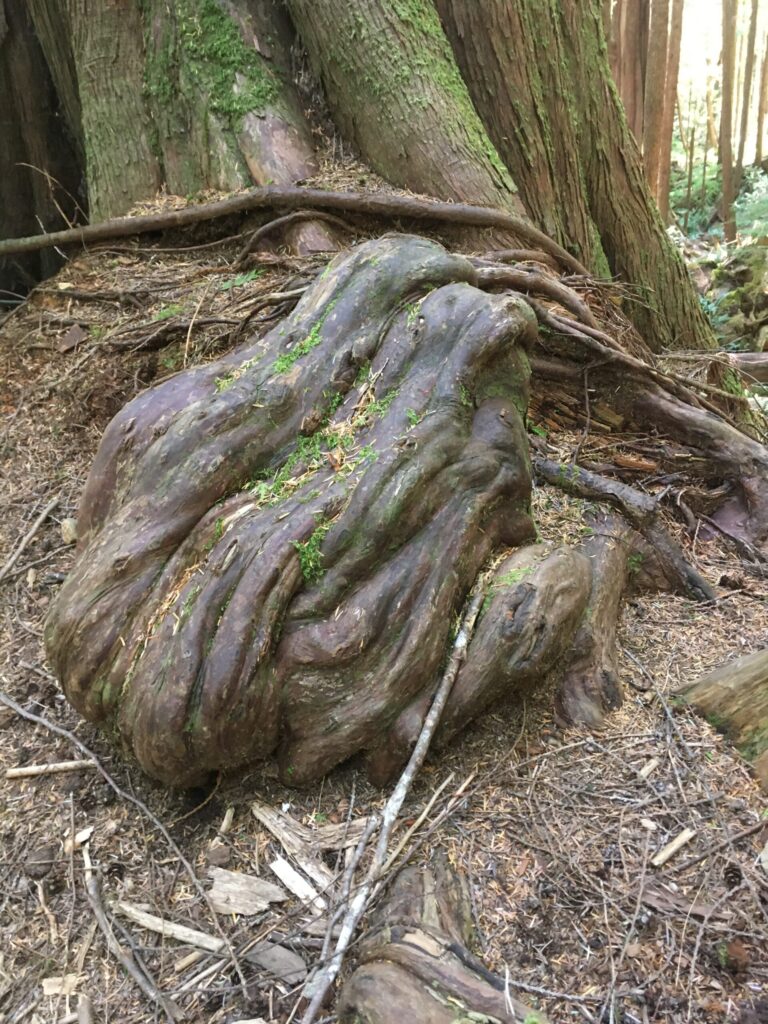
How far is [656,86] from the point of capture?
1130cm

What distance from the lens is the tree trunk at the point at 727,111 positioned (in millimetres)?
14453

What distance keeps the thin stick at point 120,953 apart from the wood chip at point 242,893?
0.28 metres

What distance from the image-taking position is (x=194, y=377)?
3246 millimetres

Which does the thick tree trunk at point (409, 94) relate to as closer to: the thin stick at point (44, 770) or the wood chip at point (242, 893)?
the thin stick at point (44, 770)

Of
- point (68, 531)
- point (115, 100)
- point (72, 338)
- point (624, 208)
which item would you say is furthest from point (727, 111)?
point (68, 531)

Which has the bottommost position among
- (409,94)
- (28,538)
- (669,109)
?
(28,538)

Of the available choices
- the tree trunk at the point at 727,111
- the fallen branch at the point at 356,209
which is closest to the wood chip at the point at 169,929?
the fallen branch at the point at 356,209

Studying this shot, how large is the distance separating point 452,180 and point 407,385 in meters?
2.49

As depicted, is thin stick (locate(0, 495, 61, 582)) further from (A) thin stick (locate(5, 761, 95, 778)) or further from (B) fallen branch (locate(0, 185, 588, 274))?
(B) fallen branch (locate(0, 185, 588, 274))

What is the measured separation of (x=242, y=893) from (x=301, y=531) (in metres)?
1.25

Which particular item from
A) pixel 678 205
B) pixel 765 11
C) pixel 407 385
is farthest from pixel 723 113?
pixel 407 385

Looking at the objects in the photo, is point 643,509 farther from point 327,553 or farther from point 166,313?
point 166,313

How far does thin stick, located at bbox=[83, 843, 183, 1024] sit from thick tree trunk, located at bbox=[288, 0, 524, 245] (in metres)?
4.38

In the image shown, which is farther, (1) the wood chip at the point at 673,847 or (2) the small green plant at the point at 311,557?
(2) the small green plant at the point at 311,557
